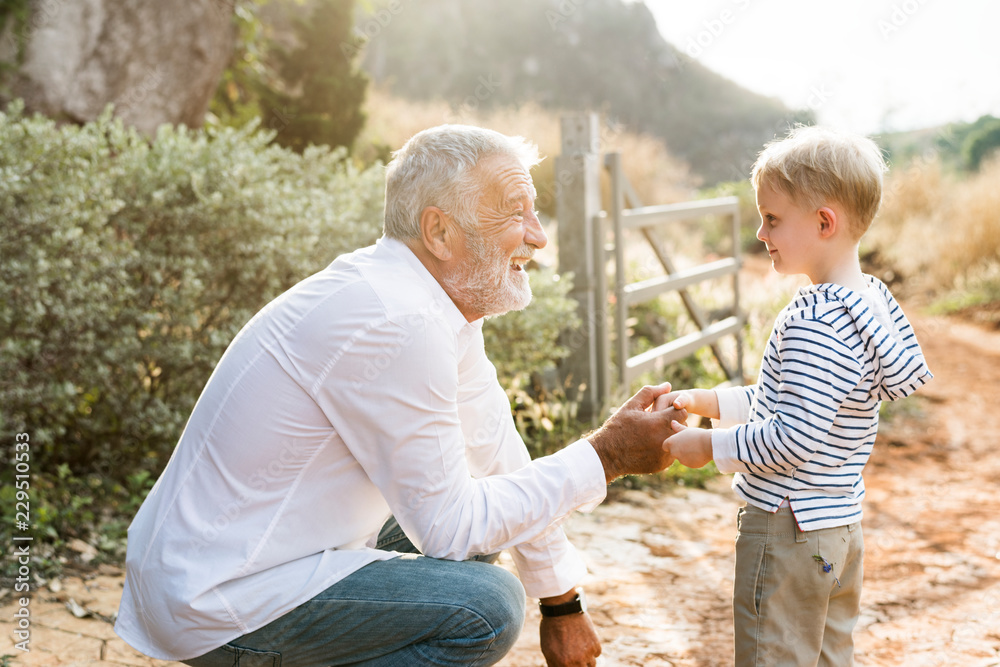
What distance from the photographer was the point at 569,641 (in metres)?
1.99

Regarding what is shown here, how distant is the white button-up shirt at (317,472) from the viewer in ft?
5.28

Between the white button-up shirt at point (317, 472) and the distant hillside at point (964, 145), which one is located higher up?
the distant hillside at point (964, 145)

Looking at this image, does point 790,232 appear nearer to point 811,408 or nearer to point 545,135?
point 811,408

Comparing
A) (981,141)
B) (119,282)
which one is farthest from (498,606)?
(981,141)

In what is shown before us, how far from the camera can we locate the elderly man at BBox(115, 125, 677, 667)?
1.62m

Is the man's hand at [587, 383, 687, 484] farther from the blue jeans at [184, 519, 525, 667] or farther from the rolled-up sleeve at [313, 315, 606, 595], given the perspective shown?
the blue jeans at [184, 519, 525, 667]

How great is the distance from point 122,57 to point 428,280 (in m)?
4.92

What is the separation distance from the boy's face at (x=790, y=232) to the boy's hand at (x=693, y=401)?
0.37 meters

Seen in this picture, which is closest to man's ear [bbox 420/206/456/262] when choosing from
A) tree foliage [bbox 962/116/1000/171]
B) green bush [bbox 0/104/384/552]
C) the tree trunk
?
green bush [bbox 0/104/384/552]

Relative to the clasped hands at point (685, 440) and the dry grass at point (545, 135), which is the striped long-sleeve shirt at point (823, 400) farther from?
the dry grass at point (545, 135)

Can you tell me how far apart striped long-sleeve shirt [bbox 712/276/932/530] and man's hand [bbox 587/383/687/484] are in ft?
0.48

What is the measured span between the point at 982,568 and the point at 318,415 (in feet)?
9.59

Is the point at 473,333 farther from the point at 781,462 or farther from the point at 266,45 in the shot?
the point at 266,45

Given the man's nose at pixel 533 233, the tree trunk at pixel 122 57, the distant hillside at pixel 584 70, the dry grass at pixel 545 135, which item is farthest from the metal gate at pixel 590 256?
the distant hillside at pixel 584 70
